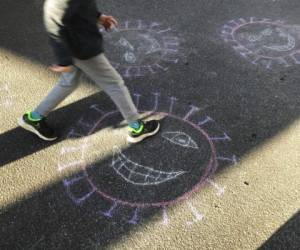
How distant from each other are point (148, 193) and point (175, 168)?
10.5 inches

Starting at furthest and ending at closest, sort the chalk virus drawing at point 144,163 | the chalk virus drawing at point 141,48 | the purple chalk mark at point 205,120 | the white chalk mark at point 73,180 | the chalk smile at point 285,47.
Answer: the chalk smile at point 285,47
the chalk virus drawing at point 141,48
the purple chalk mark at point 205,120
the white chalk mark at point 73,180
the chalk virus drawing at point 144,163

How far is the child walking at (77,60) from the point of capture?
2.09 metres

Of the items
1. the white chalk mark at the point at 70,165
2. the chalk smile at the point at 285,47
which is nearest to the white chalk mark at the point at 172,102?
the white chalk mark at the point at 70,165

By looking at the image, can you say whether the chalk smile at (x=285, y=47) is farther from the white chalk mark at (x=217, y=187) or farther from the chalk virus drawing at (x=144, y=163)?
the white chalk mark at (x=217, y=187)

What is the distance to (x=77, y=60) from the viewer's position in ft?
7.80

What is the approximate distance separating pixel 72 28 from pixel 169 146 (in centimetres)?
106

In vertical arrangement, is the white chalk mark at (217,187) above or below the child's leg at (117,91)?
below

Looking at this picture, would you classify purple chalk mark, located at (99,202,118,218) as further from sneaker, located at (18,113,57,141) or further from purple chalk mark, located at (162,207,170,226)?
sneaker, located at (18,113,57,141)

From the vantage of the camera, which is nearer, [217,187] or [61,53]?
[61,53]

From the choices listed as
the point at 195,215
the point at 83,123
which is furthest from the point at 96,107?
the point at 195,215

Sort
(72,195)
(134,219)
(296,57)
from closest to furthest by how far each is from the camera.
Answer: (134,219)
(72,195)
(296,57)

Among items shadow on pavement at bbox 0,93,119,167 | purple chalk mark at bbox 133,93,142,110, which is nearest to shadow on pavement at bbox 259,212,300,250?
purple chalk mark at bbox 133,93,142,110

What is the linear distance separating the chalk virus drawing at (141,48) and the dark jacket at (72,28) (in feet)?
3.52

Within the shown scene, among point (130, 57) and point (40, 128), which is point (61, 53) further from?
point (130, 57)
